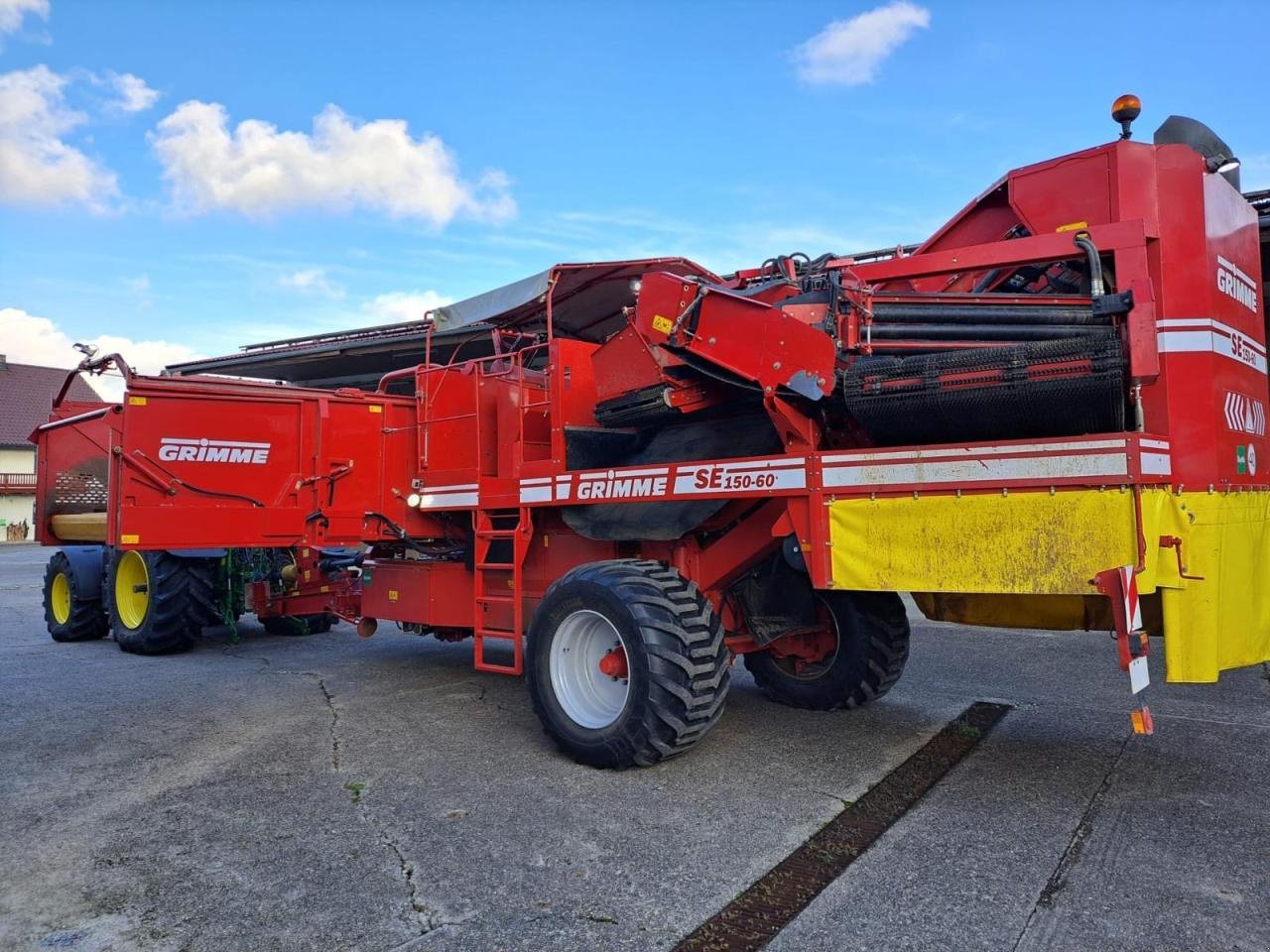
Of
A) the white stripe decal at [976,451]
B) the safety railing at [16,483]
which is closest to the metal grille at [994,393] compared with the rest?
the white stripe decal at [976,451]

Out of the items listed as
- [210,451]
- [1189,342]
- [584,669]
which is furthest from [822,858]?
[210,451]

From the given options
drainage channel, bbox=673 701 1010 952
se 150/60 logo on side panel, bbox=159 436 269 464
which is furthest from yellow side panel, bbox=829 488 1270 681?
se 150/60 logo on side panel, bbox=159 436 269 464

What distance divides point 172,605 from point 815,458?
268 inches

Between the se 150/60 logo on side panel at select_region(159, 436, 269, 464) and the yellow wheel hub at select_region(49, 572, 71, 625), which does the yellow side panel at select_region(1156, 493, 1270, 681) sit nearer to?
the se 150/60 logo on side panel at select_region(159, 436, 269, 464)

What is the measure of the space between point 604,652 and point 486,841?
1.49m

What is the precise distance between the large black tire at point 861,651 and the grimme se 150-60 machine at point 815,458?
0.02 m

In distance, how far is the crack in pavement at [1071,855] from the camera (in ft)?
9.79

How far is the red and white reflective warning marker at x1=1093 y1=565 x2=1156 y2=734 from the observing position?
11.0 ft

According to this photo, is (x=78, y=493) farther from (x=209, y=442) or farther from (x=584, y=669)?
(x=584, y=669)

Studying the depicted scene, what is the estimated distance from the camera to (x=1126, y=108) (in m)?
4.04

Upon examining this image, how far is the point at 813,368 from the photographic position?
4.08 metres

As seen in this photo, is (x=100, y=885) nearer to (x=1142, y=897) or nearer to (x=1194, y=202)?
(x=1142, y=897)

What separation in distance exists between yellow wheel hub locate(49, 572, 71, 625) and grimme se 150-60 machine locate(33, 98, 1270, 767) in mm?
4904

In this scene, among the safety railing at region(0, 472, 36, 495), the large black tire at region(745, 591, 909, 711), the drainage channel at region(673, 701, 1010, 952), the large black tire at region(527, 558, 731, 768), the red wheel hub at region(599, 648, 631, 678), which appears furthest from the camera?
the safety railing at region(0, 472, 36, 495)
